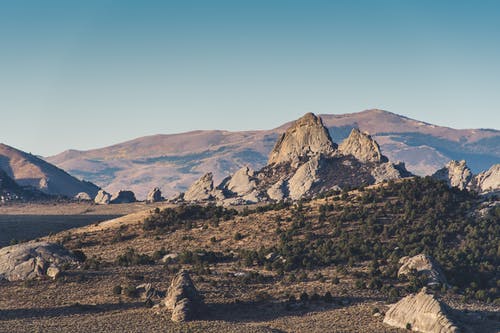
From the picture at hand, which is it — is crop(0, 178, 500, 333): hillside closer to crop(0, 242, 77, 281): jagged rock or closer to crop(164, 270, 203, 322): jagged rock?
crop(164, 270, 203, 322): jagged rock

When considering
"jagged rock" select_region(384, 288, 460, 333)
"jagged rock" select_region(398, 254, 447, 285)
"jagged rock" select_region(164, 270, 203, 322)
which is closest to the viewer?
"jagged rock" select_region(384, 288, 460, 333)

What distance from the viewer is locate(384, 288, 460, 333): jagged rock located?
5359cm

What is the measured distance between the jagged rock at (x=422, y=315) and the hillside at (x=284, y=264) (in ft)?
4.50

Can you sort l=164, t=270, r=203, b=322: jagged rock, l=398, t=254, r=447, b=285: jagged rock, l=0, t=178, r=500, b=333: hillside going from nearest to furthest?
l=164, t=270, r=203, b=322: jagged rock, l=0, t=178, r=500, b=333: hillside, l=398, t=254, r=447, b=285: jagged rock

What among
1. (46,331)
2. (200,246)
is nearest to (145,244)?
(200,246)

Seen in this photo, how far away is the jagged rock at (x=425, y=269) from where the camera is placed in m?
71.3

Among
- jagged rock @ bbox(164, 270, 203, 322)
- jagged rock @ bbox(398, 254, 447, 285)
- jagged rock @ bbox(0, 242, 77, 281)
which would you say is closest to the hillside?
jagged rock @ bbox(164, 270, 203, 322)

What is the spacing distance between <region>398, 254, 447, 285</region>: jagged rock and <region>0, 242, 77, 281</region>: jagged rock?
38.2 meters

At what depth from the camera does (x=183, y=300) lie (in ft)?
193

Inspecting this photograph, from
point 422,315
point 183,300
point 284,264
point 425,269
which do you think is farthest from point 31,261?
point 425,269

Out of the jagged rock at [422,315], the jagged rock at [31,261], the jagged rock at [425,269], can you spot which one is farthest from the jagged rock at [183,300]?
the jagged rock at [425,269]

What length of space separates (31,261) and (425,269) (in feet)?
143

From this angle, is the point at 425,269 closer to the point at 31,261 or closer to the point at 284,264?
the point at 284,264

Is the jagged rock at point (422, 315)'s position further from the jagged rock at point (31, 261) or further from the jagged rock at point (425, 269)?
the jagged rock at point (31, 261)
